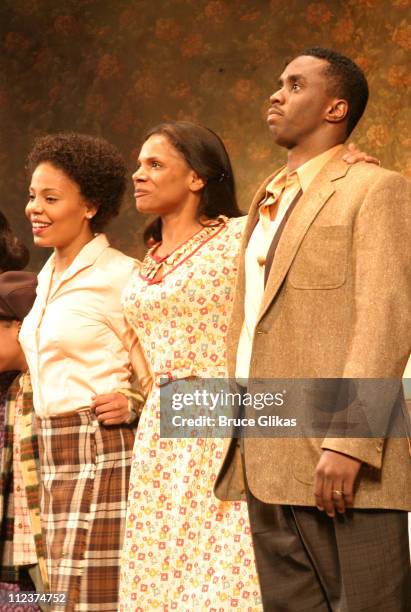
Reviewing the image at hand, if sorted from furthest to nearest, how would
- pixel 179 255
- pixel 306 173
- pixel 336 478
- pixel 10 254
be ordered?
1. pixel 10 254
2. pixel 179 255
3. pixel 306 173
4. pixel 336 478

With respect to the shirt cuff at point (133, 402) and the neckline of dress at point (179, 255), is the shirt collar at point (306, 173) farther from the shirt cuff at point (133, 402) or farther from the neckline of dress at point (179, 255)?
the shirt cuff at point (133, 402)

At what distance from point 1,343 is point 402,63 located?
2.47 metres

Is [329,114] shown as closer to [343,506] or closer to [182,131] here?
[182,131]

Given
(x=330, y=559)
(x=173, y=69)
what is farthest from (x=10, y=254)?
(x=173, y=69)

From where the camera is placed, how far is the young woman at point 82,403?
300 centimetres

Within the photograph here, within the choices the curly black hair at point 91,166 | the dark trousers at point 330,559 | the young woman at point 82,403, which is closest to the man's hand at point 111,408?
the young woman at point 82,403

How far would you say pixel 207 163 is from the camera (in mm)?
3096

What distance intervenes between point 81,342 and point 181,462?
0.51 m

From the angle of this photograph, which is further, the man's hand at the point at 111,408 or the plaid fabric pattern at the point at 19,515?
the plaid fabric pattern at the point at 19,515

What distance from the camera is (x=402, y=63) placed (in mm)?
4855

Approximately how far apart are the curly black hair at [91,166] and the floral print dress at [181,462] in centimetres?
46

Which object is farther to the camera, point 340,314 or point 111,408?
point 111,408

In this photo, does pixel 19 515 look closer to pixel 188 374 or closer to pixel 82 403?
pixel 82 403

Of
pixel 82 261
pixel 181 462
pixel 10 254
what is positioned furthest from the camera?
pixel 10 254
